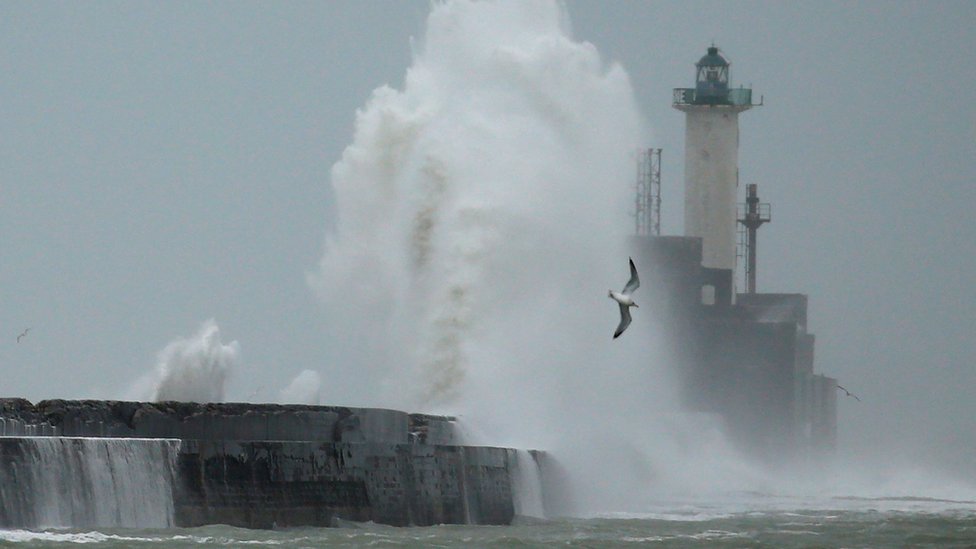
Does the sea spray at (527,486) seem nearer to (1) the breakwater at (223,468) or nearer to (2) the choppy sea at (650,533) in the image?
(2) the choppy sea at (650,533)

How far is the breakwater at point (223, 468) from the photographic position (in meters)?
21.2

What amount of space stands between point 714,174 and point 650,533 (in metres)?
36.1

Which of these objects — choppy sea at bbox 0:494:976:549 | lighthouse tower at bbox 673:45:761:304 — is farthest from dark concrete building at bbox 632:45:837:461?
choppy sea at bbox 0:494:976:549

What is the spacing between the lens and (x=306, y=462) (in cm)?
2377

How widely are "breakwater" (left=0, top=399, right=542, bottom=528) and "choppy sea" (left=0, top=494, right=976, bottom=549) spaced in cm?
35

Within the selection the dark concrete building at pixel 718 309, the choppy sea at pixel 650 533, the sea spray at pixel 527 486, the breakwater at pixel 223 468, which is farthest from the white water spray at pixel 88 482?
the dark concrete building at pixel 718 309

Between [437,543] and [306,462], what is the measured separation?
2.14m

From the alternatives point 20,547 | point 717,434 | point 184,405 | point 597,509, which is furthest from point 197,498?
point 717,434

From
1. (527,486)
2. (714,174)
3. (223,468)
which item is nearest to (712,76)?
(714,174)

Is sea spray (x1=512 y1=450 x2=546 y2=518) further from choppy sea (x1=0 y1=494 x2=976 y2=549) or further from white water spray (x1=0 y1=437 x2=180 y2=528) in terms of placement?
white water spray (x1=0 y1=437 x2=180 y2=528)

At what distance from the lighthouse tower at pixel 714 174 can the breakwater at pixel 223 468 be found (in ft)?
117

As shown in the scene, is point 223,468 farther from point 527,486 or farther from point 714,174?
point 714,174

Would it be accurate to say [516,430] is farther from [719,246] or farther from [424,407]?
[719,246]

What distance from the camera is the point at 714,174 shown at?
61438mm
